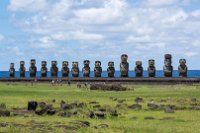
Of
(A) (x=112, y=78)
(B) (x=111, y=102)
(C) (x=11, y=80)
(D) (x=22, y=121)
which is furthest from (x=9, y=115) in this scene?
(C) (x=11, y=80)

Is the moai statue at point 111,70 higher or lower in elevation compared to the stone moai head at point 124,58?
lower

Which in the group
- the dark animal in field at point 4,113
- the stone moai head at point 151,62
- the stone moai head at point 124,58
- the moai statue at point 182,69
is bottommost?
the dark animal in field at point 4,113

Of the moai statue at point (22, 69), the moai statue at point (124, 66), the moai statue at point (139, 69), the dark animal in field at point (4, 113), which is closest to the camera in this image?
the dark animal in field at point (4, 113)

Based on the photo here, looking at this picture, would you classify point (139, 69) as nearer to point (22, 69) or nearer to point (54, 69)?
point (54, 69)

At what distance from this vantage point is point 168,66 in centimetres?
5834

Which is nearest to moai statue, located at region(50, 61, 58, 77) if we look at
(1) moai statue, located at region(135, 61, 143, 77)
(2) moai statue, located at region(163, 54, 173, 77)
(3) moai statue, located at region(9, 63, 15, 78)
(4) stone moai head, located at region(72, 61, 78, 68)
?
(4) stone moai head, located at region(72, 61, 78, 68)

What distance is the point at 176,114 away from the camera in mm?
23922

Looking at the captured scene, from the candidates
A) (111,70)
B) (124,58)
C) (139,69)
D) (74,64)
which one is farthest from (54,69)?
(139,69)

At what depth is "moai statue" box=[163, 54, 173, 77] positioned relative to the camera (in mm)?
57987

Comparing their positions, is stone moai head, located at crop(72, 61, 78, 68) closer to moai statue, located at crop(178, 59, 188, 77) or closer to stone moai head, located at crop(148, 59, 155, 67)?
stone moai head, located at crop(148, 59, 155, 67)

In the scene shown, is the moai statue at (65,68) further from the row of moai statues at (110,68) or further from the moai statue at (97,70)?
the moai statue at (97,70)

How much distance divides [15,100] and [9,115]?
873 centimetres

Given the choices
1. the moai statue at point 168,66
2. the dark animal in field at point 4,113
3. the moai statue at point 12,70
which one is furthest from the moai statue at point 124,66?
the dark animal in field at point 4,113

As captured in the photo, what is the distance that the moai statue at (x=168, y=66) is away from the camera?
57987mm
